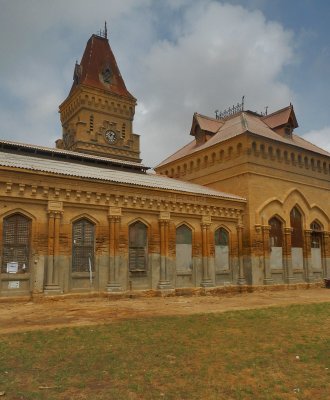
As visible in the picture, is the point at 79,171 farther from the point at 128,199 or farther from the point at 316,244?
the point at 316,244

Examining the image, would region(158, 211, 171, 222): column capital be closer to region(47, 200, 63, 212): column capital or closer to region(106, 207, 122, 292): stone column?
region(106, 207, 122, 292): stone column

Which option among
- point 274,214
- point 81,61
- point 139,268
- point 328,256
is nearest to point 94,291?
point 139,268

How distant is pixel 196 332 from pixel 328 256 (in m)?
22.2

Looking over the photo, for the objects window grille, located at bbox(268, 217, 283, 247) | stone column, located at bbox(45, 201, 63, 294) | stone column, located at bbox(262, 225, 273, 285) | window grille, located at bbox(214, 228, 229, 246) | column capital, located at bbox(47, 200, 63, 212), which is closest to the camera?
stone column, located at bbox(45, 201, 63, 294)

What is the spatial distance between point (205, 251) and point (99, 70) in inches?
1078

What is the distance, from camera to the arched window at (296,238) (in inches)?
1114

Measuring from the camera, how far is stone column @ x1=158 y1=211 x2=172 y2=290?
2152 cm

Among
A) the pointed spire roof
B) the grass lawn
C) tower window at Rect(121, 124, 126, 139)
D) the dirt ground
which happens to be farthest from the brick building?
the grass lawn

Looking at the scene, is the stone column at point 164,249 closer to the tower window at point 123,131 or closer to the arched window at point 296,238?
the arched window at point 296,238

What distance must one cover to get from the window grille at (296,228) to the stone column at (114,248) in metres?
14.1

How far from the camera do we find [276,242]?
27453 mm

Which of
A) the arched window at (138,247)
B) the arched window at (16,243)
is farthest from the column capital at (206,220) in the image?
the arched window at (16,243)

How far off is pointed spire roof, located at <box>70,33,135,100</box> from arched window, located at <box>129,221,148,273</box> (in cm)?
2405

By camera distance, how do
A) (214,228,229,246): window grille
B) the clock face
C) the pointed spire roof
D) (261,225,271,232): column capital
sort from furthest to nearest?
the pointed spire roof, the clock face, (261,225,271,232): column capital, (214,228,229,246): window grille
